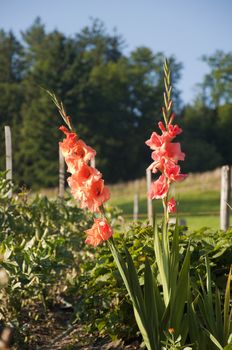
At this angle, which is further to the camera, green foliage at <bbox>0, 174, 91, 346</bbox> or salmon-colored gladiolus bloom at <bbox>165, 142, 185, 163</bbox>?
green foliage at <bbox>0, 174, 91, 346</bbox>

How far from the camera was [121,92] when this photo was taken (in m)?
51.8

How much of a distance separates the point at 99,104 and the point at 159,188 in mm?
43957

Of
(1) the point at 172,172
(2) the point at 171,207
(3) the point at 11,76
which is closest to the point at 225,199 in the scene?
(2) the point at 171,207

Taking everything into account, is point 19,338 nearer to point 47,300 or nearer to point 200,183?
point 47,300

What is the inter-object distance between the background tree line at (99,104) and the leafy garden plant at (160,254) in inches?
1362

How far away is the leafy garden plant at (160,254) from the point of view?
9.59ft

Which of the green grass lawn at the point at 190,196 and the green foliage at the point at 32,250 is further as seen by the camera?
the green grass lawn at the point at 190,196

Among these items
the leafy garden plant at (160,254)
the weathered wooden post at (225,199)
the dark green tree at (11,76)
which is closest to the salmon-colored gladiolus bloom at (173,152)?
the leafy garden plant at (160,254)

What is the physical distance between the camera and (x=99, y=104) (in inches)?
1839

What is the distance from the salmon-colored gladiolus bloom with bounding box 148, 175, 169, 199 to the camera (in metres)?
3.10

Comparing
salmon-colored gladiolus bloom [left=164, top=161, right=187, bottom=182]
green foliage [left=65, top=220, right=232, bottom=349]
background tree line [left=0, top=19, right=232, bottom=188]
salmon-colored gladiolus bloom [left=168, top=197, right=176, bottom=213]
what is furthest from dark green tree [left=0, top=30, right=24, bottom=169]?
salmon-colored gladiolus bloom [left=164, top=161, right=187, bottom=182]

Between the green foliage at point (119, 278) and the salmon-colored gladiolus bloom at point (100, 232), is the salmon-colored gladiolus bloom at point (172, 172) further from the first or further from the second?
the green foliage at point (119, 278)

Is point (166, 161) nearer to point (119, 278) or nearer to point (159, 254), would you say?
point (159, 254)

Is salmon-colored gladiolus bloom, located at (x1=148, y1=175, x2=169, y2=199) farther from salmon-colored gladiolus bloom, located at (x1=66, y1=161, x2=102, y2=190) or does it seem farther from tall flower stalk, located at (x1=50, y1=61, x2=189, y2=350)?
salmon-colored gladiolus bloom, located at (x1=66, y1=161, x2=102, y2=190)
